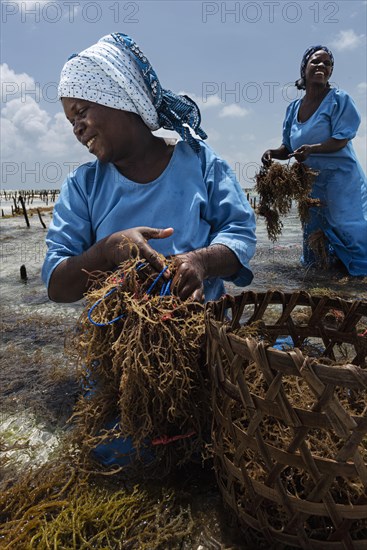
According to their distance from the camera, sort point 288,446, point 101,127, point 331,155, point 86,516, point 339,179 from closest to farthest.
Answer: point 288,446
point 86,516
point 101,127
point 331,155
point 339,179

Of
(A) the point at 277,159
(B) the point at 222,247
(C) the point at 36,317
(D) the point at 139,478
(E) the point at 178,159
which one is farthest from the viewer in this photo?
(A) the point at 277,159

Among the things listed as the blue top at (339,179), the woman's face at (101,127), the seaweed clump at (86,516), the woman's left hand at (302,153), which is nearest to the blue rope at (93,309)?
the seaweed clump at (86,516)

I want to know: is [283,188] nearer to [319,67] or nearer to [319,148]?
[319,148]

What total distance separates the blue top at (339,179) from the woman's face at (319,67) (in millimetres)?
210

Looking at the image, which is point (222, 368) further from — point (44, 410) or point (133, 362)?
point (44, 410)


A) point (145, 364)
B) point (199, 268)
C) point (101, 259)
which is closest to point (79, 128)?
point (101, 259)

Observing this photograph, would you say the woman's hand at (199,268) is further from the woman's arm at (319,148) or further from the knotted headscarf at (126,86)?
the woman's arm at (319,148)

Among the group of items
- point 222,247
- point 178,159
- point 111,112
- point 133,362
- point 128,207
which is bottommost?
point 133,362

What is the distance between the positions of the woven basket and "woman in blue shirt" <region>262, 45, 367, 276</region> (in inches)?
179

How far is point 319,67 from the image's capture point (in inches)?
230

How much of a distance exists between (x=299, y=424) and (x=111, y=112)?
69.0 inches

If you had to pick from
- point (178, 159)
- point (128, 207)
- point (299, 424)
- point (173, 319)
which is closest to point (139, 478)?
point (173, 319)

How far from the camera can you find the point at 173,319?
177 centimetres

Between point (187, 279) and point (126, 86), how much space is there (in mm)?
1081
